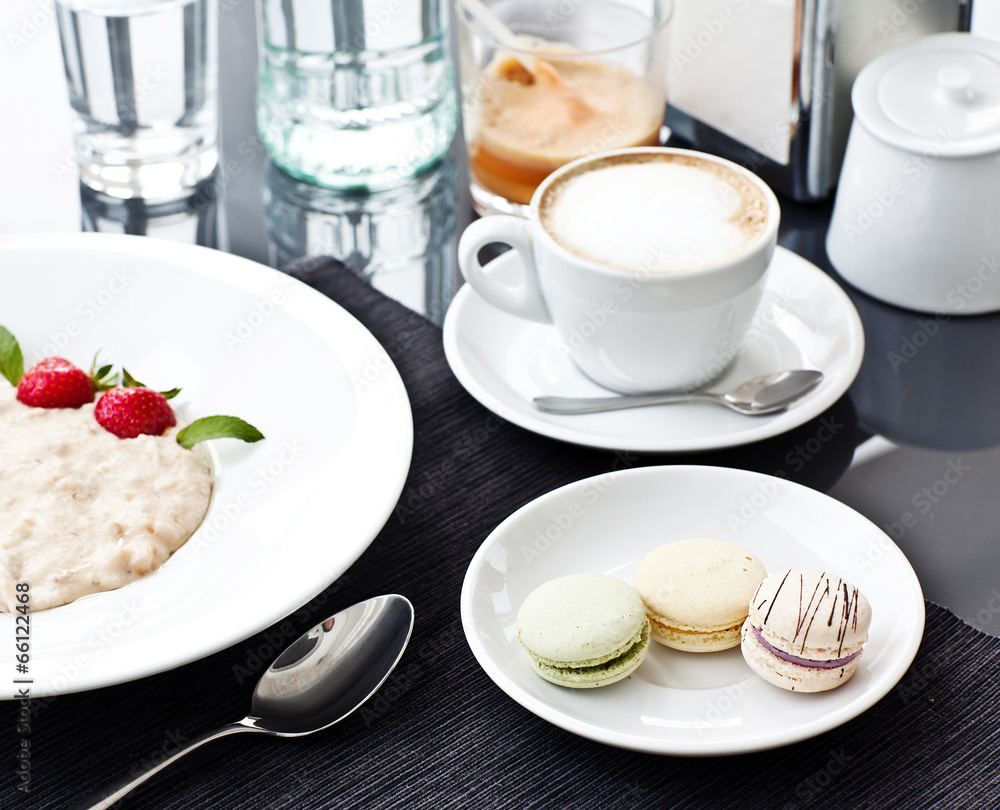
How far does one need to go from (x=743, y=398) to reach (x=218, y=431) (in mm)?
463

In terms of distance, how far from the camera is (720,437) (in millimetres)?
895

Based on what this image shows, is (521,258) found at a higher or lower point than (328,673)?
higher

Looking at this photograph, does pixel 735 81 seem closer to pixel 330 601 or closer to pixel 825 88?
pixel 825 88

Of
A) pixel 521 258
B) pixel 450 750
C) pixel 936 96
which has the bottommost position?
pixel 450 750

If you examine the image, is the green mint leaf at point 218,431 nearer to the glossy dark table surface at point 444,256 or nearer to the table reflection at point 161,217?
the glossy dark table surface at point 444,256

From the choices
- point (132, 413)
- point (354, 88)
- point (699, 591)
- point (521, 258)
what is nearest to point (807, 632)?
point (699, 591)

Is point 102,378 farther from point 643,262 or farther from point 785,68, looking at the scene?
point 785,68

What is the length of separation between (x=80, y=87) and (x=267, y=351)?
485 millimetres

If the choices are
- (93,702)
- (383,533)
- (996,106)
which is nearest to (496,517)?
(383,533)

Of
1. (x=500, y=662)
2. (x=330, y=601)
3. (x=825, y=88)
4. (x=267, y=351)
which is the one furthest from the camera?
(x=825, y=88)

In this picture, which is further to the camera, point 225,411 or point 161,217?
point 161,217

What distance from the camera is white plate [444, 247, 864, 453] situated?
924 millimetres

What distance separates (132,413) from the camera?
2.98 ft

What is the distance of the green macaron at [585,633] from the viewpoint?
0.69 meters
